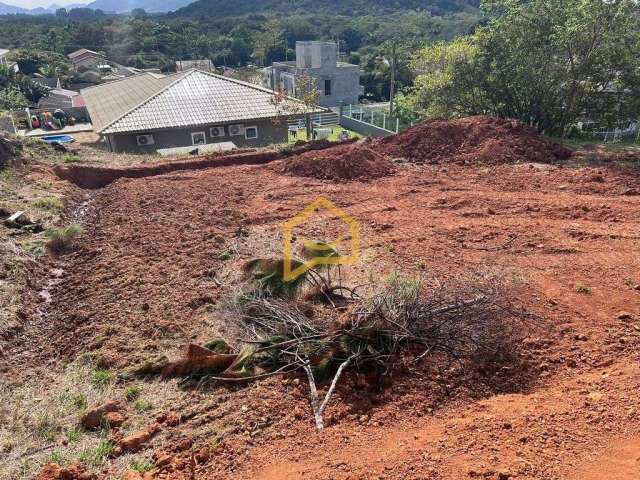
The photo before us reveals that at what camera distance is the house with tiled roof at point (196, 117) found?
18641 millimetres

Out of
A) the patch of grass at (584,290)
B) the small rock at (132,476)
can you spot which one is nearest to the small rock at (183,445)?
the small rock at (132,476)

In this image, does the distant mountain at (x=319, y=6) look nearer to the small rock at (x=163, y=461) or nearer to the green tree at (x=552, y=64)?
the green tree at (x=552, y=64)

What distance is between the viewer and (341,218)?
9.72 meters

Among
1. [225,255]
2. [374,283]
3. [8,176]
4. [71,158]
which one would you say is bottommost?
[225,255]

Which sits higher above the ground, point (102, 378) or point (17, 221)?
point (17, 221)

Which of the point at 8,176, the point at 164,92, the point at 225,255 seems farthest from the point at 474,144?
the point at 164,92

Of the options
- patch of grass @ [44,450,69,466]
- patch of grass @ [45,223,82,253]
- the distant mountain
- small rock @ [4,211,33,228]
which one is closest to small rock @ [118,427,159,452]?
patch of grass @ [44,450,69,466]

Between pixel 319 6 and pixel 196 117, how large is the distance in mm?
134463

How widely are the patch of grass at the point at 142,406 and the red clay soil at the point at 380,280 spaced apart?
1.24ft

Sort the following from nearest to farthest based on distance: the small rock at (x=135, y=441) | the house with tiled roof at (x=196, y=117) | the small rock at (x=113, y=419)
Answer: the small rock at (x=135, y=441) < the small rock at (x=113, y=419) < the house with tiled roof at (x=196, y=117)

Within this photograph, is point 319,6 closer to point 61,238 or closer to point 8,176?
point 8,176

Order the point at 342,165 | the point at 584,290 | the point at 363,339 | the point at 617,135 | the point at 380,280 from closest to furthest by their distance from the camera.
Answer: the point at 363,339 → the point at 584,290 → the point at 380,280 → the point at 342,165 → the point at 617,135

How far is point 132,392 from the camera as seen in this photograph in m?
4.99
